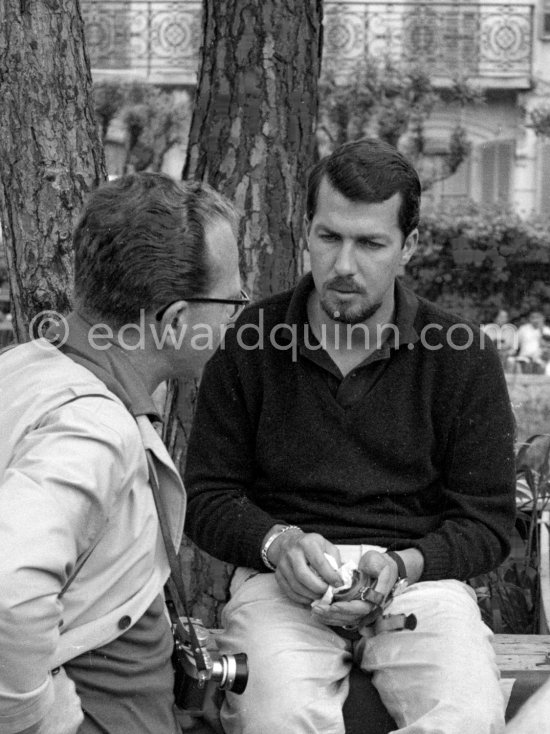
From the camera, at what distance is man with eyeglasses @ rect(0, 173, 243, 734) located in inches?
70.7

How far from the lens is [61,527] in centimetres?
180

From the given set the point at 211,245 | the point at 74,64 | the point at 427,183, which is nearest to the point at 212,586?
the point at 74,64

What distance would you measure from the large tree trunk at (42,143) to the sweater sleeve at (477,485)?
119cm

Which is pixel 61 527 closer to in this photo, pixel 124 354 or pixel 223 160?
pixel 124 354

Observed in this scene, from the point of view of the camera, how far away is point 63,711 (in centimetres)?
199

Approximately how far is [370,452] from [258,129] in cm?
145

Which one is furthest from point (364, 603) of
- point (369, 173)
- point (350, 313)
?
point (369, 173)

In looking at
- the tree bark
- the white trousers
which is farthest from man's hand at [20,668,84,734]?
the tree bark

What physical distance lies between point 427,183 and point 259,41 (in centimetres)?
1626

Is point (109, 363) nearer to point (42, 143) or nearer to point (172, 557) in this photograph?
point (172, 557)

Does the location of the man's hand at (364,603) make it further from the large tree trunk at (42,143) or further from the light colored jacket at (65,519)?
the large tree trunk at (42,143)

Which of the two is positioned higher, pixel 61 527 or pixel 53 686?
pixel 61 527

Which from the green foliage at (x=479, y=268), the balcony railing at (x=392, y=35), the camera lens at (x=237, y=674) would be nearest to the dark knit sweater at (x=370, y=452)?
the camera lens at (x=237, y=674)

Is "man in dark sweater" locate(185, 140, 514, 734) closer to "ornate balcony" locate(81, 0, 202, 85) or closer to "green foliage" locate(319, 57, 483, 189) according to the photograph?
"green foliage" locate(319, 57, 483, 189)
